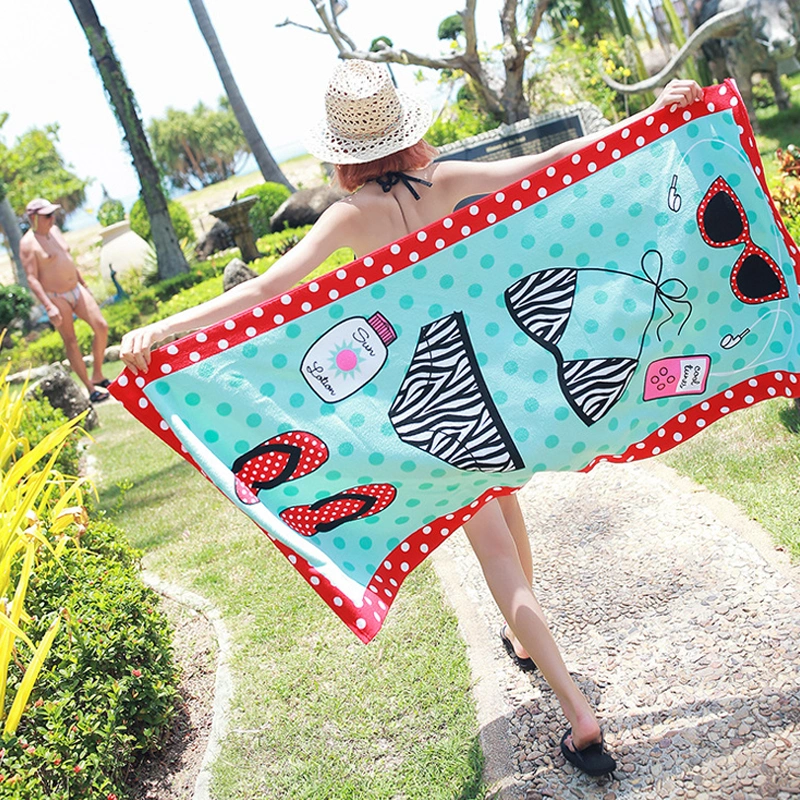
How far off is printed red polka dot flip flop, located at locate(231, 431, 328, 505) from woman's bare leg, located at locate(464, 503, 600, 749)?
53cm

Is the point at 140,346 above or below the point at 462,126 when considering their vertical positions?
below

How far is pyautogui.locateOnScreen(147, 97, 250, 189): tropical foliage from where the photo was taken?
81.1 metres

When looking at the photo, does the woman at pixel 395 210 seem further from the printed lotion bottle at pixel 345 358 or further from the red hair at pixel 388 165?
the printed lotion bottle at pixel 345 358

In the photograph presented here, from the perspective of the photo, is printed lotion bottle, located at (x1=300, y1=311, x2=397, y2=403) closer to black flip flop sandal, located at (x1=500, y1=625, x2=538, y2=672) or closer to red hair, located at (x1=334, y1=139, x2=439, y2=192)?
red hair, located at (x1=334, y1=139, x2=439, y2=192)

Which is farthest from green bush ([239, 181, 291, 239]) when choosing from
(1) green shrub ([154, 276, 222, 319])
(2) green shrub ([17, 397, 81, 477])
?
(2) green shrub ([17, 397, 81, 477])

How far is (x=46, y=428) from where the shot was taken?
6824 millimetres

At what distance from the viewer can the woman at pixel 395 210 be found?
265cm

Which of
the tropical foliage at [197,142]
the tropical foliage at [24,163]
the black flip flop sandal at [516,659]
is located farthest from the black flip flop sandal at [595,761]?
the tropical foliage at [197,142]

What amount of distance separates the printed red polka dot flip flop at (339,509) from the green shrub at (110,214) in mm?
31662

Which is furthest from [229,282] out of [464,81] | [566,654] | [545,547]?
[566,654]

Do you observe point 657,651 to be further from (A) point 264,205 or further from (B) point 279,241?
(A) point 264,205

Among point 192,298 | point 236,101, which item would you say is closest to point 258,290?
point 192,298

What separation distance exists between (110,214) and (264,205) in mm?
12503

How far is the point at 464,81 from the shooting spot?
1692 cm
